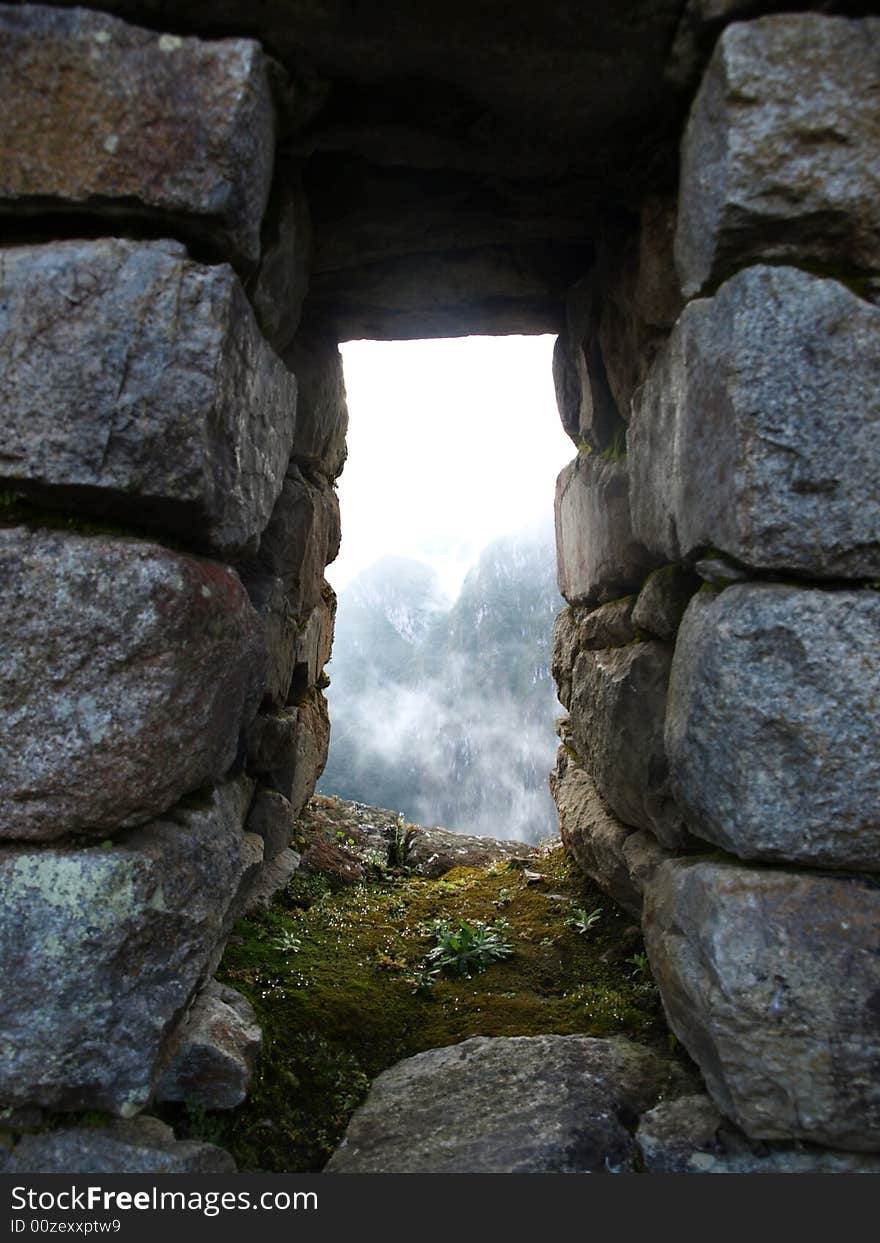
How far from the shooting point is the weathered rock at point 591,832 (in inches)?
137

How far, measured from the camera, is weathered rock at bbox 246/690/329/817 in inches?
147

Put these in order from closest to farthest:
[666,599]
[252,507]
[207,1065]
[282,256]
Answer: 1. [207,1065]
2. [252,507]
3. [282,256]
4. [666,599]

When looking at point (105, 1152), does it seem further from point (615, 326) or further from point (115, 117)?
point (615, 326)

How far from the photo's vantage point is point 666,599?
2979mm

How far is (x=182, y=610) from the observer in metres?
2.20

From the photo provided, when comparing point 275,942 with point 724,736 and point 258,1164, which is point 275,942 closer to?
point 258,1164

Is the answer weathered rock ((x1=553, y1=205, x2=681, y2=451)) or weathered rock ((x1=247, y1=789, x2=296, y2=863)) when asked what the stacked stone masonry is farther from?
weathered rock ((x1=553, y1=205, x2=681, y2=451))

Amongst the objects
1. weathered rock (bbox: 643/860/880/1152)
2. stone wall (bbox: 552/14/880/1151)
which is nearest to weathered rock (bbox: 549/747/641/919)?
stone wall (bbox: 552/14/880/1151)

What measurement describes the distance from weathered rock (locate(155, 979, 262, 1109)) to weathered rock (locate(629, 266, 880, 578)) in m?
2.18

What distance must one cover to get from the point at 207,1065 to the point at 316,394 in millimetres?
3047

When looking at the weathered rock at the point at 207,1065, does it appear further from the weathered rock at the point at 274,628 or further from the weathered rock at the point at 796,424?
the weathered rock at the point at 796,424

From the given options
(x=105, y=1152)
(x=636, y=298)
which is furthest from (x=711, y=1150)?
(x=636, y=298)

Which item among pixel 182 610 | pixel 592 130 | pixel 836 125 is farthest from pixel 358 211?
pixel 182 610

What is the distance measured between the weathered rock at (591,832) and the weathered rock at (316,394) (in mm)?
2239
